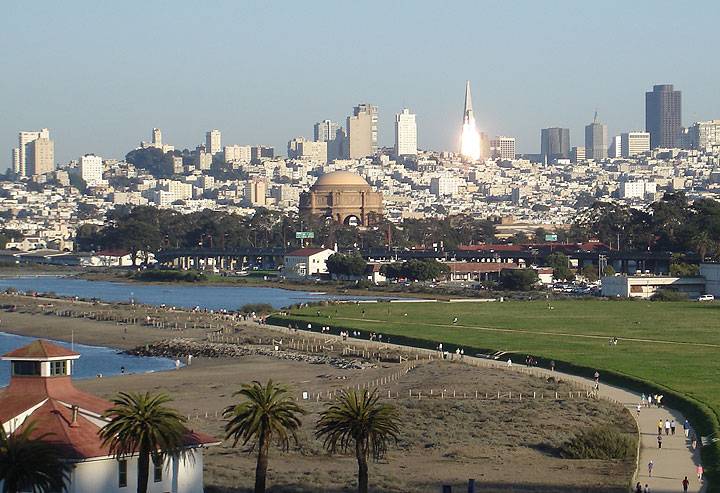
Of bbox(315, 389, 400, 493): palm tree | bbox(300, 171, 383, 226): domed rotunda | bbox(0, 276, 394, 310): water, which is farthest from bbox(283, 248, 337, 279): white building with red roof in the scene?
bbox(315, 389, 400, 493): palm tree

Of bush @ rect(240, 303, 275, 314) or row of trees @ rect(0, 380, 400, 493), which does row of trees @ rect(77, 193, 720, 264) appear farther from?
row of trees @ rect(0, 380, 400, 493)

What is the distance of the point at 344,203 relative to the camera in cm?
18738

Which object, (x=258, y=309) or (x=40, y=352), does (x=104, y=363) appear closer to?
(x=258, y=309)

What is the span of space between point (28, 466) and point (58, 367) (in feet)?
9.08

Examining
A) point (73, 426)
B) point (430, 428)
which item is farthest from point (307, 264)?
point (73, 426)

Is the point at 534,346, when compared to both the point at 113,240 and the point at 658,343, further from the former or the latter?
the point at 113,240

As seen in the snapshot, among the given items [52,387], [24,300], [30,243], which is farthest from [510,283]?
[30,243]

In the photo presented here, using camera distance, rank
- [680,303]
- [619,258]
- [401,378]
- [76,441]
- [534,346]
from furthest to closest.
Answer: [619,258]
[680,303]
[534,346]
[401,378]
[76,441]

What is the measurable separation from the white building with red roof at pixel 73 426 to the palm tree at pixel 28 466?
41 centimetres

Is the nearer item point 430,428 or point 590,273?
point 430,428

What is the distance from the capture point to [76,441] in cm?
2355

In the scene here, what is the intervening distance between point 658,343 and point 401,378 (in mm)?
A: 13427

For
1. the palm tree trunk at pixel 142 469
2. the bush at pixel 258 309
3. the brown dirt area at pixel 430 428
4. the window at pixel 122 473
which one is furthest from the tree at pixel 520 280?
the palm tree trunk at pixel 142 469

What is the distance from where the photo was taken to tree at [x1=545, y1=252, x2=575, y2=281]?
110m
